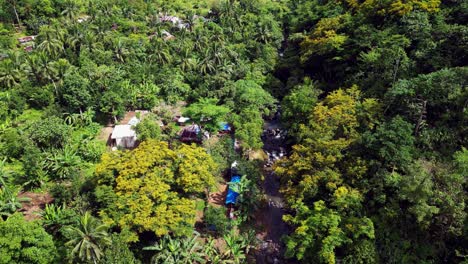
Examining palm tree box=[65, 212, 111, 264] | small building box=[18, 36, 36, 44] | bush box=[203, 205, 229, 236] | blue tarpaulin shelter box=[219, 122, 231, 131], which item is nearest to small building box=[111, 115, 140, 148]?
blue tarpaulin shelter box=[219, 122, 231, 131]

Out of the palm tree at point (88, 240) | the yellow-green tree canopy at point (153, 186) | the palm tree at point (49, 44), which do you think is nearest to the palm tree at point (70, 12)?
the palm tree at point (49, 44)

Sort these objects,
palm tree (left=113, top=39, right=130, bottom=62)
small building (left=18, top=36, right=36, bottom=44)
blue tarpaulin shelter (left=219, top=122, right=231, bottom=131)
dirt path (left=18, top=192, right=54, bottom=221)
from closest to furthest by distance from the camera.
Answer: dirt path (left=18, top=192, right=54, bottom=221) < blue tarpaulin shelter (left=219, top=122, right=231, bottom=131) < palm tree (left=113, top=39, right=130, bottom=62) < small building (left=18, top=36, right=36, bottom=44)

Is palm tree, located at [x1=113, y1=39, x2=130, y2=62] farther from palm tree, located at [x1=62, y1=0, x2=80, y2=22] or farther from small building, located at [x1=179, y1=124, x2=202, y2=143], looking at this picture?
small building, located at [x1=179, y1=124, x2=202, y2=143]

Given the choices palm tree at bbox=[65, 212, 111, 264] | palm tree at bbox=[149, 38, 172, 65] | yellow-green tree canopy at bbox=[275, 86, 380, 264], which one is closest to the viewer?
palm tree at bbox=[65, 212, 111, 264]

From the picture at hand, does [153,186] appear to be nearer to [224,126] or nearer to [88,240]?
[88,240]

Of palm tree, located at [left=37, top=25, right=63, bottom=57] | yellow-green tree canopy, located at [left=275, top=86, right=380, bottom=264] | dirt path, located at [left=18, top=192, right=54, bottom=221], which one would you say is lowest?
dirt path, located at [left=18, top=192, right=54, bottom=221]

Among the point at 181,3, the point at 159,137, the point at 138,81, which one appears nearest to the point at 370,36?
the point at 159,137

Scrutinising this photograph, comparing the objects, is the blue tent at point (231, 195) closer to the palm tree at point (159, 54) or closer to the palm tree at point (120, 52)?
the palm tree at point (159, 54)
